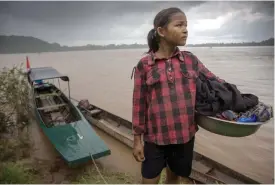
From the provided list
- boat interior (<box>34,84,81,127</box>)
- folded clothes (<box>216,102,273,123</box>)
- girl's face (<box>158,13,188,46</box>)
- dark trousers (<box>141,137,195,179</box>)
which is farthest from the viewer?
boat interior (<box>34,84,81,127</box>)

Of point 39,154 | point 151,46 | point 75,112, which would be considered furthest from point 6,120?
point 151,46

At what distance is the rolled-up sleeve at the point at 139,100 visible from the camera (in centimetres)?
181

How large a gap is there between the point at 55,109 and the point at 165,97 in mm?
6046

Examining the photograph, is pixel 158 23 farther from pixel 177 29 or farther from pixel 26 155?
pixel 26 155

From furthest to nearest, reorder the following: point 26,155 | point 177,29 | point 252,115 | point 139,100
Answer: point 26,155
point 139,100
point 177,29
point 252,115

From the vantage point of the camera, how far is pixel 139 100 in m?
1.85

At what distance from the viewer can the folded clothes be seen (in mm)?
1565

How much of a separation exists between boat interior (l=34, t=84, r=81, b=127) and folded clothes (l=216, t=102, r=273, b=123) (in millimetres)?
4565

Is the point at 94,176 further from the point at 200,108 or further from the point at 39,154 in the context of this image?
the point at 200,108

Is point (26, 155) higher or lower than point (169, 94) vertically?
lower

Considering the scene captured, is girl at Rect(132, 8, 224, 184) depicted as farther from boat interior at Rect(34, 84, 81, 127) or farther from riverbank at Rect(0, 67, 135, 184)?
boat interior at Rect(34, 84, 81, 127)

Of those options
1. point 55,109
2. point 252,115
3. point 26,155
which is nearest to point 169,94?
point 252,115

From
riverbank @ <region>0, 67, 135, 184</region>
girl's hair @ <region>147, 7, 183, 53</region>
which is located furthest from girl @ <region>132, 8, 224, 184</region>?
riverbank @ <region>0, 67, 135, 184</region>

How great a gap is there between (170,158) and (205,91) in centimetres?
65
